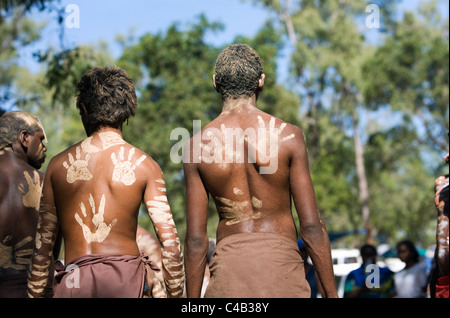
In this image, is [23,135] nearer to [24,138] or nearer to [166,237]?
[24,138]

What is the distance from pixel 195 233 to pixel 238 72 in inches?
36.4

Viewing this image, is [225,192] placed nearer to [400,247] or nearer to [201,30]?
[400,247]

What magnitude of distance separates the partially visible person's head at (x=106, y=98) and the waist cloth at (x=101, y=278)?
0.79 meters

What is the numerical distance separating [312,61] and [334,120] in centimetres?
429

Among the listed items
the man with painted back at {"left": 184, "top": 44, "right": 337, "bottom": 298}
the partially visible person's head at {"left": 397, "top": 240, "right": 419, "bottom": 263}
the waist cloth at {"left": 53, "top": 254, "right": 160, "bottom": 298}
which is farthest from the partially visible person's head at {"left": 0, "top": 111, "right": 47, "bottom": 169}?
the partially visible person's head at {"left": 397, "top": 240, "right": 419, "bottom": 263}

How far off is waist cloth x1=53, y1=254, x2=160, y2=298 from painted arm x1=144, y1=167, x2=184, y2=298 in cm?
16

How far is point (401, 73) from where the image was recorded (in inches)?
1009

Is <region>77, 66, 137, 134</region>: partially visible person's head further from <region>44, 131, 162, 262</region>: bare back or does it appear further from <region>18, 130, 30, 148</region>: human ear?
<region>18, 130, 30, 148</region>: human ear

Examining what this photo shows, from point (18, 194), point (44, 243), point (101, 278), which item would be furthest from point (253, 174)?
point (18, 194)

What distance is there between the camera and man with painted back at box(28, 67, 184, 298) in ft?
10.5

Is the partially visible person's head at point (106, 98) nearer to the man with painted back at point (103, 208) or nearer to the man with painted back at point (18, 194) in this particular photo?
the man with painted back at point (103, 208)

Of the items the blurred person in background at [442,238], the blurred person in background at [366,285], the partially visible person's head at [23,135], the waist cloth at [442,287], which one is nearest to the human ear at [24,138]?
the partially visible person's head at [23,135]
